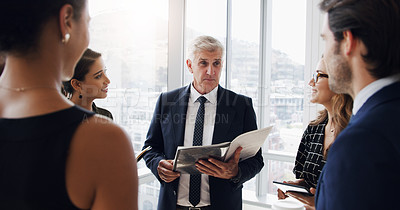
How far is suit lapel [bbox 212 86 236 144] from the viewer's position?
6.54 feet

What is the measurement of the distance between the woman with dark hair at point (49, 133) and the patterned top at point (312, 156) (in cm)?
138

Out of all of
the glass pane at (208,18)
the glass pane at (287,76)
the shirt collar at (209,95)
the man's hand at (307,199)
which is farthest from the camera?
the glass pane at (208,18)

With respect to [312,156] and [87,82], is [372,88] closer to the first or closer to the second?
[312,156]

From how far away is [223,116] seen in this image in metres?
2.05

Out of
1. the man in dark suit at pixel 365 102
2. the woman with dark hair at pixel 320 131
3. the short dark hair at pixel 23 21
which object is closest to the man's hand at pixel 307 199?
A: the woman with dark hair at pixel 320 131

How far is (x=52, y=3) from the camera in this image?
602 mm

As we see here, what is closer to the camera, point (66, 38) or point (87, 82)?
point (66, 38)

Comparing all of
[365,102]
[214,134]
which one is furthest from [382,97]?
[214,134]

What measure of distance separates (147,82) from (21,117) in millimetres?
2159

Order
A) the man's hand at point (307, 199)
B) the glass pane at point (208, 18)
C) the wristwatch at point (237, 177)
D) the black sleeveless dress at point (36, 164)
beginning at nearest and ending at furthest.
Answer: the black sleeveless dress at point (36, 164)
the man's hand at point (307, 199)
the wristwatch at point (237, 177)
the glass pane at point (208, 18)

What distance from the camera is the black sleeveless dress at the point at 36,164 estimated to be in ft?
1.90

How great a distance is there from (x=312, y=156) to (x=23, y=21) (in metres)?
1.68

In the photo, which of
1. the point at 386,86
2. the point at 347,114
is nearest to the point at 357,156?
the point at 386,86

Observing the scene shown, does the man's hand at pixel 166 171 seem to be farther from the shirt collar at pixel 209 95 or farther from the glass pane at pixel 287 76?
the glass pane at pixel 287 76
